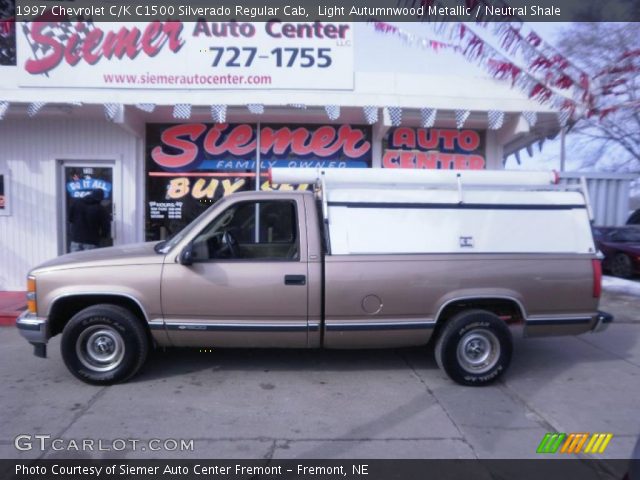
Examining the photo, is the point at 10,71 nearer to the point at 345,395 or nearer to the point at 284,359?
the point at 284,359

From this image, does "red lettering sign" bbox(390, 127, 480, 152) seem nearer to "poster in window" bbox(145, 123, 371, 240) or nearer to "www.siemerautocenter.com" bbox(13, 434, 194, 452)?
"poster in window" bbox(145, 123, 371, 240)

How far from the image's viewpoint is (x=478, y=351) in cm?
462

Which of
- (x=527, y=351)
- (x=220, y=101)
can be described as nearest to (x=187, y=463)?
(x=527, y=351)

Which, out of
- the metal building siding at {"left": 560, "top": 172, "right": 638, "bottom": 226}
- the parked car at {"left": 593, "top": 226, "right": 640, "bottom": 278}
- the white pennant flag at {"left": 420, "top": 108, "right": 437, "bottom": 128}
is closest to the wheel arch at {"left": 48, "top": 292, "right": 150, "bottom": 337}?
the white pennant flag at {"left": 420, "top": 108, "right": 437, "bottom": 128}

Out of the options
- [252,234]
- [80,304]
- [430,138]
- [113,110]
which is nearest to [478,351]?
[252,234]

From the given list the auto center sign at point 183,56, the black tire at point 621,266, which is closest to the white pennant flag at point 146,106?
the auto center sign at point 183,56

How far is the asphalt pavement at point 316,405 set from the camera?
3.45 m

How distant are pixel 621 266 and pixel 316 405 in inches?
441

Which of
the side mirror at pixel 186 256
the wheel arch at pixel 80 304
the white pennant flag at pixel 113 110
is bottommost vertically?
the wheel arch at pixel 80 304

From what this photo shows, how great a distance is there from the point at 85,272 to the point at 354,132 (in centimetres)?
579

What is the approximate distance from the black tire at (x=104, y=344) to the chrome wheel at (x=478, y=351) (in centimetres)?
304

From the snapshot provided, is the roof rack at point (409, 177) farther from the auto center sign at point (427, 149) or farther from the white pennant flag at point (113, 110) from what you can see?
the white pennant flag at point (113, 110)

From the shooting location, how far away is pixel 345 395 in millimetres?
4355
